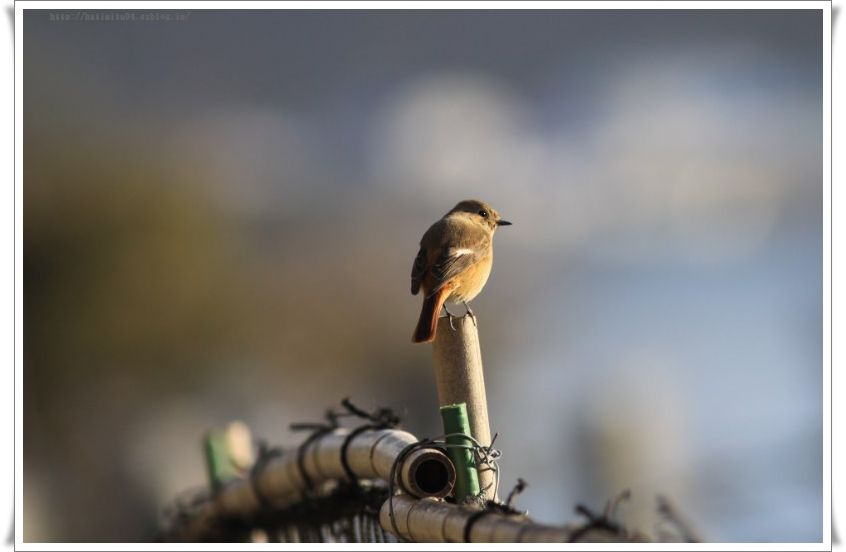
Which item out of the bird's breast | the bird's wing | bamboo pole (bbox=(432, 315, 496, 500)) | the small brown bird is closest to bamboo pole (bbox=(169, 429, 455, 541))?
bamboo pole (bbox=(432, 315, 496, 500))

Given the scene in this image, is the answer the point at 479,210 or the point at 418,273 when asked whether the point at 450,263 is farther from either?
the point at 479,210

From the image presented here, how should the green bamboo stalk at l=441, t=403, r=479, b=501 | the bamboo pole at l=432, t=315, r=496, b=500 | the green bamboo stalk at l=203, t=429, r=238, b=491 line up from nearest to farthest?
the green bamboo stalk at l=441, t=403, r=479, b=501, the bamboo pole at l=432, t=315, r=496, b=500, the green bamboo stalk at l=203, t=429, r=238, b=491

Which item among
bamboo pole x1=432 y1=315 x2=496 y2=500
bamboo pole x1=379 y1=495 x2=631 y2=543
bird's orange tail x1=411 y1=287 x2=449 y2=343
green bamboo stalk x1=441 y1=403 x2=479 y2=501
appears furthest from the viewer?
bird's orange tail x1=411 y1=287 x2=449 y2=343

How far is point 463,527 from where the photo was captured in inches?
116

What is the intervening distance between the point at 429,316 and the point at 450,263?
39 cm

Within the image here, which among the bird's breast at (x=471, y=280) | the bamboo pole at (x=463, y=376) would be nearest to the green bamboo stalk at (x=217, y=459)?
the bird's breast at (x=471, y=280)

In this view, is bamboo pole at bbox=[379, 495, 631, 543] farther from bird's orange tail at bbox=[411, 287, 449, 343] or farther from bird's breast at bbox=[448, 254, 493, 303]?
bird's breast at bbox=[448, 254, 493, 303]

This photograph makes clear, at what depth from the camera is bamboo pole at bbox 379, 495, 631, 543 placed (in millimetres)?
2561

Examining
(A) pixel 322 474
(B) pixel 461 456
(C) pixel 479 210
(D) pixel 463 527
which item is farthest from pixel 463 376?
(C) pixel 479 210

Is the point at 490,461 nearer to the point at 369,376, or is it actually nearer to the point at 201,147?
the point at 369,376

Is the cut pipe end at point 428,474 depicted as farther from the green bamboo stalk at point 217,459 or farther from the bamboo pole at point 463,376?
the green bamboo stalk at point 217,459

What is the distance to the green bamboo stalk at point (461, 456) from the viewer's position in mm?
3303

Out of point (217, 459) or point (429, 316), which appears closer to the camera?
point (429, 316)

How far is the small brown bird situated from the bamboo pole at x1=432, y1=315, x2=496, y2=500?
4.87 feet
